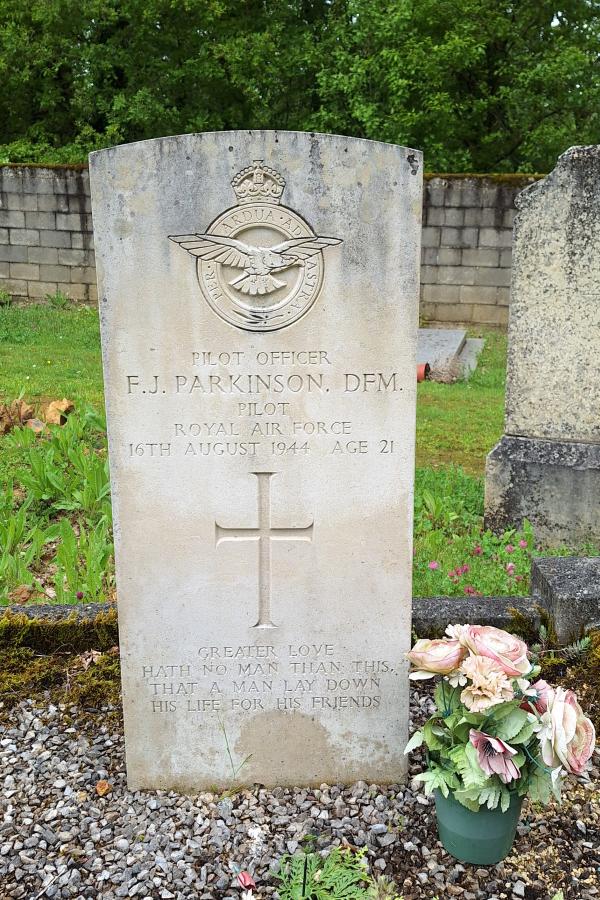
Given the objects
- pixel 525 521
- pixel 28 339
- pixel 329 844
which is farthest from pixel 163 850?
pixel 28 339

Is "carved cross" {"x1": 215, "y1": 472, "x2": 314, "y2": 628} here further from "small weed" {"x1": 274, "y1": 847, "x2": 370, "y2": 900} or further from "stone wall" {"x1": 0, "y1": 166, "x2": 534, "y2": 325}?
"stone wall" {"x1": 0, "y1": 166, "x2": 534, "y2": 325}

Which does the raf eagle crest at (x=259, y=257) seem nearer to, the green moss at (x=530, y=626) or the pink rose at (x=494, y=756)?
the pink rose at (x=494, y=756)

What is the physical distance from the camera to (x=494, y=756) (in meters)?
2.36

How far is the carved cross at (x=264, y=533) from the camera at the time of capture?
8.70 ft

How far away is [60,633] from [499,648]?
6.38 feet

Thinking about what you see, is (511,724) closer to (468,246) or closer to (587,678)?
(587,678)

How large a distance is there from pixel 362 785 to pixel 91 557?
1.83 metres

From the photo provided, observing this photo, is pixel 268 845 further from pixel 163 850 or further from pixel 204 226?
pixel 204 226

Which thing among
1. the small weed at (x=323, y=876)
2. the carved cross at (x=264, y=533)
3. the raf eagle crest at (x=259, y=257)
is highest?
the raf eagle crest at (x=259, y=257)

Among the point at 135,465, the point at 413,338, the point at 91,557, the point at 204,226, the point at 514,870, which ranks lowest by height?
the point at 514,870

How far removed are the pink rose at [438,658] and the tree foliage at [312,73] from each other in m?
12.6

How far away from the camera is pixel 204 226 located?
7.89 feet

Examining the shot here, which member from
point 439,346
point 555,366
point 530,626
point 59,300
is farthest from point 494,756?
point 59,300

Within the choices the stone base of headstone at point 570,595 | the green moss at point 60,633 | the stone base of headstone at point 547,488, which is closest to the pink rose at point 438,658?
the stone base of headstone at point 570,595
